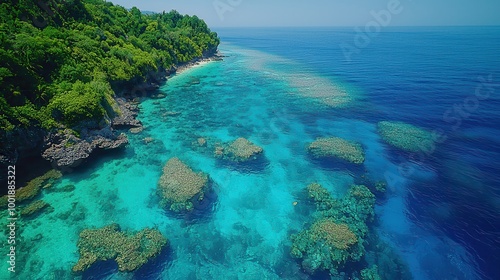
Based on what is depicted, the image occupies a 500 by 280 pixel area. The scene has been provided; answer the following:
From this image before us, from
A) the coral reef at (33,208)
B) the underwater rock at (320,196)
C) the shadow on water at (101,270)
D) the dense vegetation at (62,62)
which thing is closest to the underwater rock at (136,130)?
the dense vegetation at (62,62)

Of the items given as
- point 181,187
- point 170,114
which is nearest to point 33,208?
point 181,187

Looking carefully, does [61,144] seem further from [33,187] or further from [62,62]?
[62,62]

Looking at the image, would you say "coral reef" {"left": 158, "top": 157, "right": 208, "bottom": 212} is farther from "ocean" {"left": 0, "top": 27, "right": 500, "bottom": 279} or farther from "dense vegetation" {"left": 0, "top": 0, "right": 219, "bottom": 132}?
"dense vegetation" {"left": 0, "top": 0, "right": 219, "bottom": 132}

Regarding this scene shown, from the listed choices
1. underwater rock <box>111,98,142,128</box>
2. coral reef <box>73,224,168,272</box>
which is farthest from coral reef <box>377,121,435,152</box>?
underwater rock <box>111,98,142,128</box>

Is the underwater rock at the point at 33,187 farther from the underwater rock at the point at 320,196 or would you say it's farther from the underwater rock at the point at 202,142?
the underwater rock at the point at 320,196

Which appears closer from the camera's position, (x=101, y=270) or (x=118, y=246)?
(x=101, y=270)

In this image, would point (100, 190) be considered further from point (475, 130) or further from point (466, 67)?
point (466, 67)
